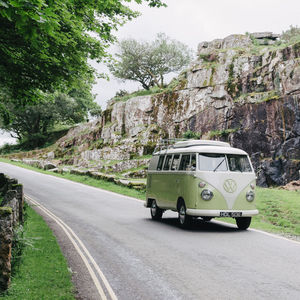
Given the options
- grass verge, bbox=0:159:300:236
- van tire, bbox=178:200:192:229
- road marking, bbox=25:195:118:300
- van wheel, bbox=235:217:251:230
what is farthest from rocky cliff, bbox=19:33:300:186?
road marking, bbox=25:195:118:300

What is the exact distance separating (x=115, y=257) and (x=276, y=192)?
12.8m

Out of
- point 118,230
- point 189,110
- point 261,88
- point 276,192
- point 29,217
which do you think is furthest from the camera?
point 189,110

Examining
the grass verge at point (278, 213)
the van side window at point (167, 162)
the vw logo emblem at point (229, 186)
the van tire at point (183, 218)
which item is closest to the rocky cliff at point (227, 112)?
the grass verge at point (278, 213)

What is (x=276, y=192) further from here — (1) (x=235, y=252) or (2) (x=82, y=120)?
(2) (x=82, y=120)

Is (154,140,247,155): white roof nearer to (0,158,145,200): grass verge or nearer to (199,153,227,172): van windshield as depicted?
(199,153,227,172): van windshield

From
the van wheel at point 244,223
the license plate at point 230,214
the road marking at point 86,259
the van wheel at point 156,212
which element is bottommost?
the road marking at point 86,259

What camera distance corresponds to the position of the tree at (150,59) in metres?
53.0

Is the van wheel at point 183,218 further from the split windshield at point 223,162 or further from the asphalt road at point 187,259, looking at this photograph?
the split windshield at point 223,162

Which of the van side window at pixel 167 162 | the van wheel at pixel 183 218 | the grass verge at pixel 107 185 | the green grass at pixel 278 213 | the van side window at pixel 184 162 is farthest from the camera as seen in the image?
the grass verge at pixel 107 185

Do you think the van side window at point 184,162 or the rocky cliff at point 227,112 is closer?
the van side window at point 184,162

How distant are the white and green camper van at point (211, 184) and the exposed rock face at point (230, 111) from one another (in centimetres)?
1409

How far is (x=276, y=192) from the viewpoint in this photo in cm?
1847

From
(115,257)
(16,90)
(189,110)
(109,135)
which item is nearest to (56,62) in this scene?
(16,90)

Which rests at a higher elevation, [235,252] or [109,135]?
[109,135]
